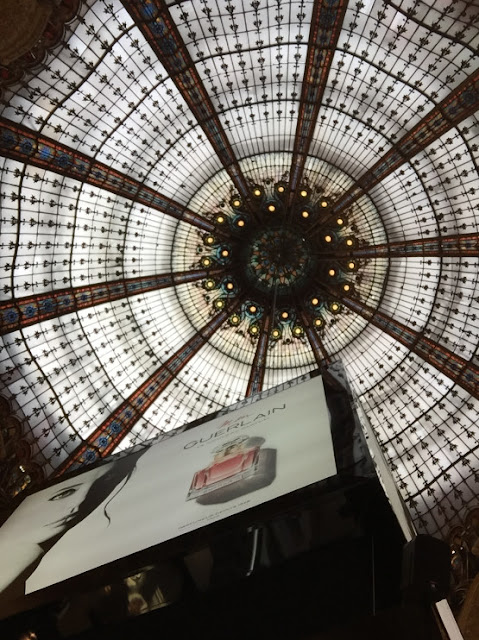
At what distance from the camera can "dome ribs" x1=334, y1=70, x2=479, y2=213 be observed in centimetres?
1193

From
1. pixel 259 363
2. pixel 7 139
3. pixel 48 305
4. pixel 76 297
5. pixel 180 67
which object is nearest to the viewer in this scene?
pixel 7 139

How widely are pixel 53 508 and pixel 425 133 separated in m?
12.2

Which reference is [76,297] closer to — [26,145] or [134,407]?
[134,407]

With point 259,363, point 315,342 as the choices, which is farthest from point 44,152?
point 315,342

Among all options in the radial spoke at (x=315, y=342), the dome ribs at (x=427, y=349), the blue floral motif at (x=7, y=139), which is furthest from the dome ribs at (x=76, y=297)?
the dome ribs at (x=427, y=349)

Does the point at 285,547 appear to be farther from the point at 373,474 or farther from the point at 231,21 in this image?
the point at 231,21

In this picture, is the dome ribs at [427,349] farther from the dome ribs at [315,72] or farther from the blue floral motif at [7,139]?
the blue floral motif at [7,139]

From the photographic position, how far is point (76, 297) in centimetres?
1397

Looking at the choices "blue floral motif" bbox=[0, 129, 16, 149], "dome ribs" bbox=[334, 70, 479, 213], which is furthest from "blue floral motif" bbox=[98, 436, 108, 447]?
"dome ribs" bbox=[334, 70, 479, 213]

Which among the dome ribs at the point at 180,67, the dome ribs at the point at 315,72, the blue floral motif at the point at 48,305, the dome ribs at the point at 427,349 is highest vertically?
the dome ribs at the point at 180,67

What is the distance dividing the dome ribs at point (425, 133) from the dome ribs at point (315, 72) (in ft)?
5.96

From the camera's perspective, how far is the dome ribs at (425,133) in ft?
39.1

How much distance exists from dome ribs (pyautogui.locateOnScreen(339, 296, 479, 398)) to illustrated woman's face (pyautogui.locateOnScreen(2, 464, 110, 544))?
9.42 meters

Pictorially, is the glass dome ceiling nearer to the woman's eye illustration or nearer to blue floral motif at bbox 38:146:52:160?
blue floral motif at bbox 38:146:52:160
